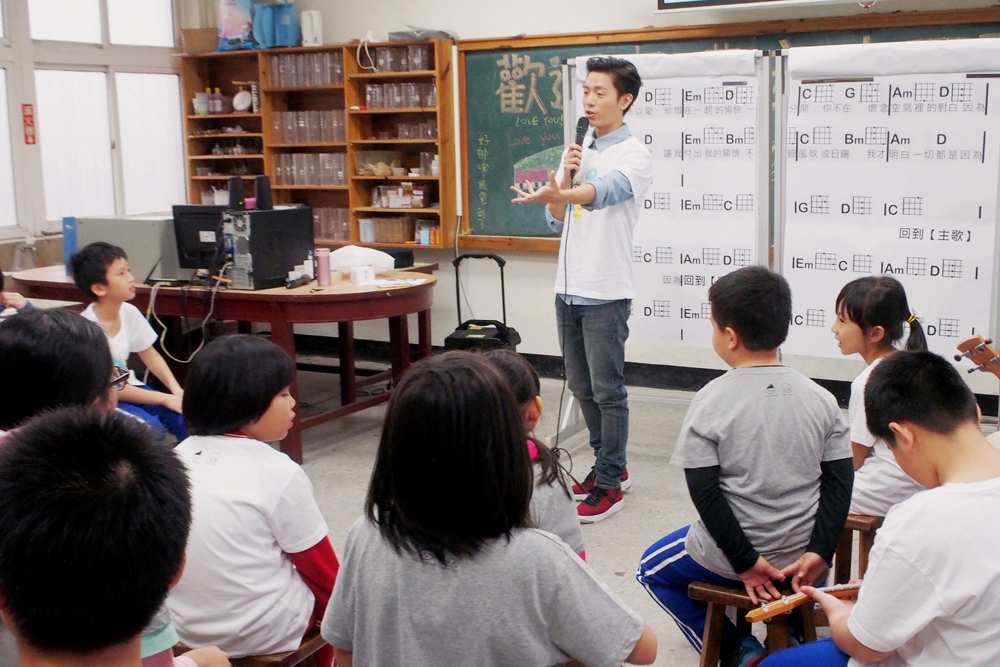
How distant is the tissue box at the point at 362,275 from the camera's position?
4219 millimetres

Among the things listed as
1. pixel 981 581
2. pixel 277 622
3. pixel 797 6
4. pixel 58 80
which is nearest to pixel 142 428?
pixel 277 622

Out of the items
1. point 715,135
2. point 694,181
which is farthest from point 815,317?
point 715,135

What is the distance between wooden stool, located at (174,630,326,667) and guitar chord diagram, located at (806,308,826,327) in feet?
9.19

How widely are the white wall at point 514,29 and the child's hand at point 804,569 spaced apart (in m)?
2.99

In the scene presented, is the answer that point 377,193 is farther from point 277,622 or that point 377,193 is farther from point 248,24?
point 277,622

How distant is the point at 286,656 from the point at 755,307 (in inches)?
→ 44.5

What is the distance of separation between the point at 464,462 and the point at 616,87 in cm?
237

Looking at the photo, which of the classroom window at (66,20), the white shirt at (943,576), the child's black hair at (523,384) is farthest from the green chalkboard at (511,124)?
the white shirt at (943,576)

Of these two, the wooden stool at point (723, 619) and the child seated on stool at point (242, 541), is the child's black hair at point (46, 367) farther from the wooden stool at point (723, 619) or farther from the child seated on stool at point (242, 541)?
the wooden stool at point (723, 619)

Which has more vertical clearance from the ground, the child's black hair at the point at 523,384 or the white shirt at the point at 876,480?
the child's black hair at the point at 523,384

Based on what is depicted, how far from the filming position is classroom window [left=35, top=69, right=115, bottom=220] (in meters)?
5.62

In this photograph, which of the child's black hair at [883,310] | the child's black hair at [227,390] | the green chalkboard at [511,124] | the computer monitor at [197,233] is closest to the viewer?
the child's black hair at [227,390]

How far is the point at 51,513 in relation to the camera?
0.86m

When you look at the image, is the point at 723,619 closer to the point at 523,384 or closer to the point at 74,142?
the point at 523,384
